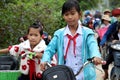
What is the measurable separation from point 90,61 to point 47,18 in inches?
213

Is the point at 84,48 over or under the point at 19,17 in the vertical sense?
over

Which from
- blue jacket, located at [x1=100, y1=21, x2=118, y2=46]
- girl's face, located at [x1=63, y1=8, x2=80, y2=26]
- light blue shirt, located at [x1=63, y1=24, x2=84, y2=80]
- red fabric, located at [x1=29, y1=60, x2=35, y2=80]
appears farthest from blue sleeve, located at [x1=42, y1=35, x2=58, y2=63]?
blue jacket, located at [x1=100, y1=21, x2=118, y2=46]

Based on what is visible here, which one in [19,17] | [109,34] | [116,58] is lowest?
[116,58]

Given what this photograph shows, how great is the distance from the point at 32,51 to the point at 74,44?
2.38 ft

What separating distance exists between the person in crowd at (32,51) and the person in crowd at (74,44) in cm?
46

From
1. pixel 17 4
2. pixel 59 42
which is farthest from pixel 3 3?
pixel 59 42

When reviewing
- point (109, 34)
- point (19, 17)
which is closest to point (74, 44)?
point (109, 34)

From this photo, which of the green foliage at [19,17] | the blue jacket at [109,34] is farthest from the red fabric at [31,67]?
the green foliage at [19,17]

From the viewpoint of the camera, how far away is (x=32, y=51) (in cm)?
488

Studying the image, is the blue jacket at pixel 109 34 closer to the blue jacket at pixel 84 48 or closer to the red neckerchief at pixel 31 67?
the red neckerchief at pixel 31 67

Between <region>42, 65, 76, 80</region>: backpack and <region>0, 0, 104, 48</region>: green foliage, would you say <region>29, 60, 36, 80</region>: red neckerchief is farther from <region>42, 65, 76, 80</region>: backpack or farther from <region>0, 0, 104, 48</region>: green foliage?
<region>0, 0, 104, 48</region>: green foliage

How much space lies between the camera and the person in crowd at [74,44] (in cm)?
426

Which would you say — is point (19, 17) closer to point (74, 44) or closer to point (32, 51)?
point (32, 51)

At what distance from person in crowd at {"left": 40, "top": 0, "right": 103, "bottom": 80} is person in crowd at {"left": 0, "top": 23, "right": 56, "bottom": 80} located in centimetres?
46
